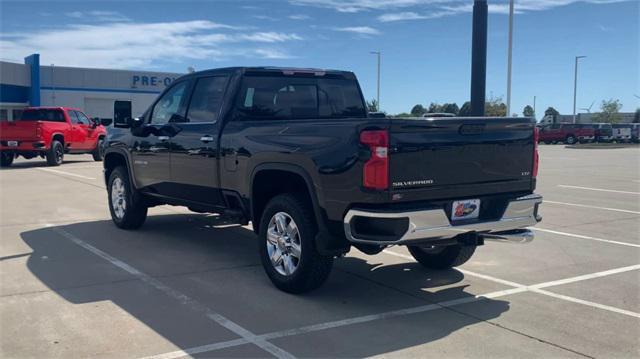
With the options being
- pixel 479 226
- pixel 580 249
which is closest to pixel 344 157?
pixel 479 226

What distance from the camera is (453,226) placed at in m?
5.07

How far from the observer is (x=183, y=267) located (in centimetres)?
660

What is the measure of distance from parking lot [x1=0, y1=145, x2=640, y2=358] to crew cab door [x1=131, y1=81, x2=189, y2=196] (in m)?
0.77

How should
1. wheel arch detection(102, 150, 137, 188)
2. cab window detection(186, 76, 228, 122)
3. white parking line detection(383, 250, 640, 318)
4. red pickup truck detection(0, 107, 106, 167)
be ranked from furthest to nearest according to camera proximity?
red pickup truck detection(0, 107, 106, 167)
wheel arch detection(102, 150, 137, 188)
cab window detection(186, 76, 228, 122)
white parking line detection(383, 250, 640, 318)

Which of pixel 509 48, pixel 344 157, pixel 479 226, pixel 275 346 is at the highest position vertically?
pixel 509 48

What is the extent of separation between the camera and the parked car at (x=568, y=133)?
161 ft

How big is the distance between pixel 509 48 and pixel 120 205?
18.4 meters

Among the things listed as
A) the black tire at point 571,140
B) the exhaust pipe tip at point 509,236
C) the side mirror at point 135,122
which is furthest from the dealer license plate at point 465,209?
the black tire at point 571,140

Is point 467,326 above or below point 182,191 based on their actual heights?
below

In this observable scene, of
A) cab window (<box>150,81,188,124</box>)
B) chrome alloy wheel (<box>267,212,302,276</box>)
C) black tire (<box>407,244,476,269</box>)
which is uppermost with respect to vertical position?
cab window (<box>150,81,188,124</box>)

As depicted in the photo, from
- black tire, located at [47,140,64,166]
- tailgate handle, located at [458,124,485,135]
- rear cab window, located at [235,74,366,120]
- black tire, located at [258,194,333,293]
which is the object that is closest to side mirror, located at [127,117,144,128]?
rear cab window, located at [235,74,366,120]

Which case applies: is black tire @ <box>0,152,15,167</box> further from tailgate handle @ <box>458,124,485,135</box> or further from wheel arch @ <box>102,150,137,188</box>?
tailgate handle @ <box>458,124,485,135</box>

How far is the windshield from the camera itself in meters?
20.9

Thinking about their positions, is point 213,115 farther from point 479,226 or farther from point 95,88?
point 95,88
